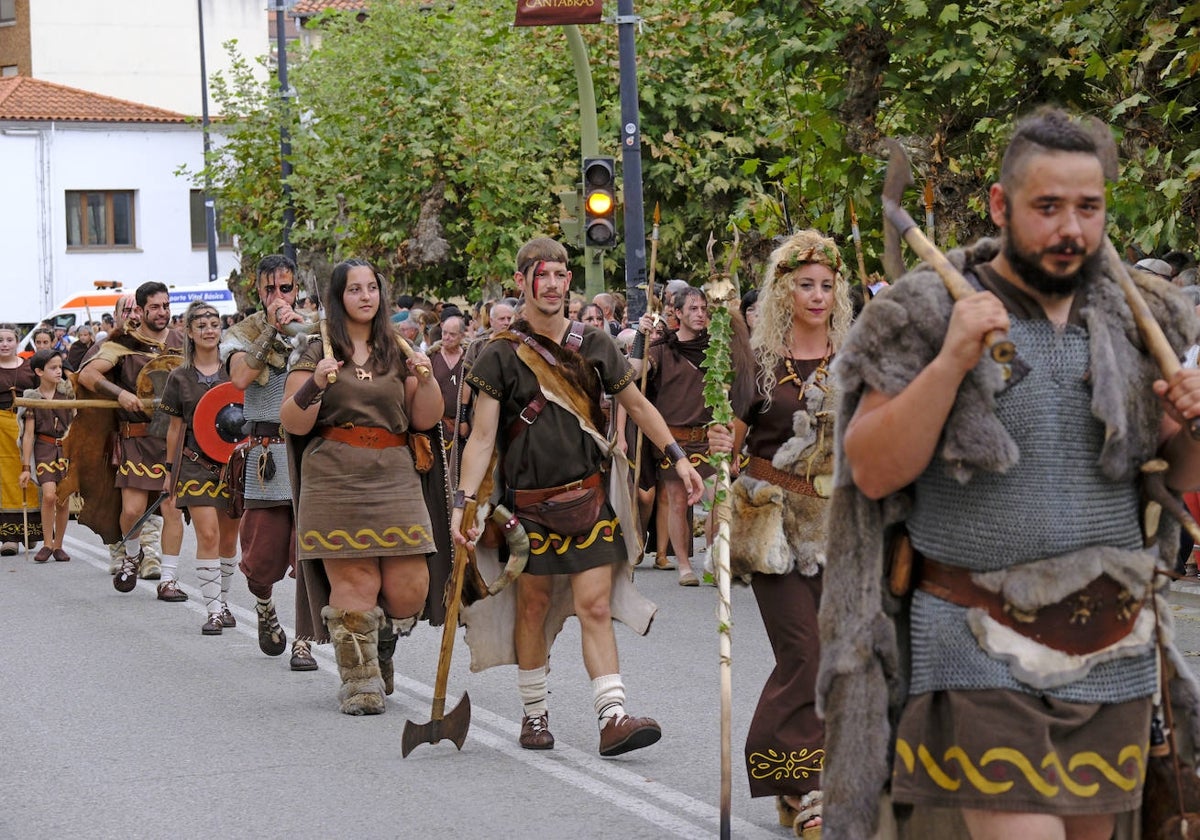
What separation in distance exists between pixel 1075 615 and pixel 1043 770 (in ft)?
0.97

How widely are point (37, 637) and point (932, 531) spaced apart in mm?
8961

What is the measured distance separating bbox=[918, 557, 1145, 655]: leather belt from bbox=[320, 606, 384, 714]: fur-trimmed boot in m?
5.22

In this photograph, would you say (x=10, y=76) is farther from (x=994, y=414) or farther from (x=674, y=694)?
(x=994, y=414)

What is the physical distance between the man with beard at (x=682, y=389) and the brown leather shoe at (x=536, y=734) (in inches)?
230

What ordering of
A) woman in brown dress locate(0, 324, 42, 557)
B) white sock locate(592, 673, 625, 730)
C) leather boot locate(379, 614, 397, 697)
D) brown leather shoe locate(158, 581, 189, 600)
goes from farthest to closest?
woman in brown dress locate(0, 324, 42, 557) → brown leather shoe locate(158, 581, 189, 600) → leather boot locate(379, 614, 397, 697) → white sock locate(592, 673, 625, 730)

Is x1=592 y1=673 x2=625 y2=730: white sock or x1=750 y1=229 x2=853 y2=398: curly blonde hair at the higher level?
Result: x1=750 y1=229 x2=853 y2=398: curly blonde hair

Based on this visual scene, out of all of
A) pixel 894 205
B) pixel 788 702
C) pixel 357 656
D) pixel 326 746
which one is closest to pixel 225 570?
pixel 357 656

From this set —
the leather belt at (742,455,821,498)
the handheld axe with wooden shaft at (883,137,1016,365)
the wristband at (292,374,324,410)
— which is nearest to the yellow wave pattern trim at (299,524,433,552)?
the wristband at (292,374,324,410)

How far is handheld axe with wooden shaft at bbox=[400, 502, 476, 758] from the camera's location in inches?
304

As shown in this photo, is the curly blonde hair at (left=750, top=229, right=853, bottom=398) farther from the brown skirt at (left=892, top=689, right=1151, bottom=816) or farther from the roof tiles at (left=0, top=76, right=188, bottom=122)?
the roof tiles at (left=0, top=76, right=188, bottom=122)

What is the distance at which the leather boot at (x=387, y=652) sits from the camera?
8984mm

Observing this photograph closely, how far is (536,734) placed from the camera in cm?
785

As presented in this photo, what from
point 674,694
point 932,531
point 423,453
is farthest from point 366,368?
point 932,531

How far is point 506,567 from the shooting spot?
771 cm
